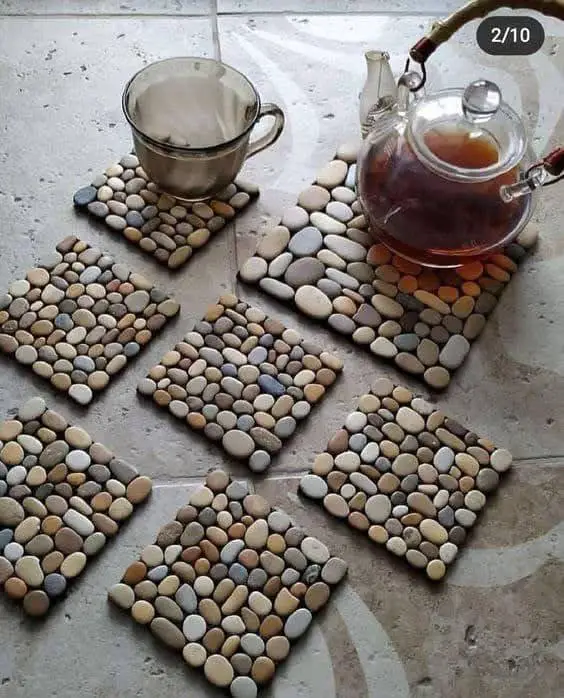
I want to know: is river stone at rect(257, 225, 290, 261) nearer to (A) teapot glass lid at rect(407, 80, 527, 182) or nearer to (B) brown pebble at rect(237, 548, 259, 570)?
(A) teapot glass lid at rect(407, 80, 527, 182)

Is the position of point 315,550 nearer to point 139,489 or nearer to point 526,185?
point 139,489

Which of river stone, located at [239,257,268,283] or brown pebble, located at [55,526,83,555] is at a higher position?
river stone, located at [239,257,268,283]

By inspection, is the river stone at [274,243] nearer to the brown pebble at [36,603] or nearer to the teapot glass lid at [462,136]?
the teapot glass lid at [462,136]

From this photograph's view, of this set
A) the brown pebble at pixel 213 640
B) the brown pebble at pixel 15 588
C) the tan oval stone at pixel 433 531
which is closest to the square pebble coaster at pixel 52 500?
the brown pebble at pixel 15 588

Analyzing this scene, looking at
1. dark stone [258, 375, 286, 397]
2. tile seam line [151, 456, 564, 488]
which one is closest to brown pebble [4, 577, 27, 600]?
Answer: tile seam line [151, 456, 564, 488]

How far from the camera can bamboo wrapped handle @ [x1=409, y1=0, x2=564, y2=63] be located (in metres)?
0.77

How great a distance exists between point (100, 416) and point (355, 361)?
0.21 m

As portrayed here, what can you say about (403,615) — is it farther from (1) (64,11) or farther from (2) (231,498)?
(1) (64,11)

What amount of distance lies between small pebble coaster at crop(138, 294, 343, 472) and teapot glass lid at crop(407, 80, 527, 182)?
189 millimetres

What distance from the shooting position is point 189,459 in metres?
0.73

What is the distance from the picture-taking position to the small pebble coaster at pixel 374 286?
792 mm

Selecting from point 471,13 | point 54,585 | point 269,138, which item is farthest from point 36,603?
point 471,13

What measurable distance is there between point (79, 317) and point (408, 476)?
0.98 feet

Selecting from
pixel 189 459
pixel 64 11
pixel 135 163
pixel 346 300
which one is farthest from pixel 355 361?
pixel 64 11
